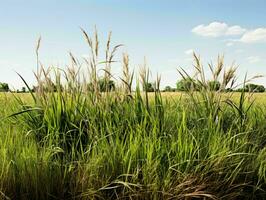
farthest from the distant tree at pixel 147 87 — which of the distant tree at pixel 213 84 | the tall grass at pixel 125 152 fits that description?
the distant tree at pixel 213 84

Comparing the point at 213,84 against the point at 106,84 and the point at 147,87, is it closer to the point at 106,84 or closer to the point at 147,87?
the point at 147,87

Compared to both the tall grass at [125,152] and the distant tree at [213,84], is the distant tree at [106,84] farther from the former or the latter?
the distant tree at [213,84]

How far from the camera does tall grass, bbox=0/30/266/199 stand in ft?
8.96

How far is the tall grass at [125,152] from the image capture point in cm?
273

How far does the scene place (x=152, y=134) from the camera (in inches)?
122

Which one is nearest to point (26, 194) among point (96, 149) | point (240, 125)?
point (96, 149)

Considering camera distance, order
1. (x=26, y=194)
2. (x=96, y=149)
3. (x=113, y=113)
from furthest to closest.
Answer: (x=113, y=113) → (x=96, y=149) → (x=26, y=194)

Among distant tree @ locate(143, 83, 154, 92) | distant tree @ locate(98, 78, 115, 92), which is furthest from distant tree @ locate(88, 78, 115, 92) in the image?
distant tree @ locate(143, 83, 154, 92)

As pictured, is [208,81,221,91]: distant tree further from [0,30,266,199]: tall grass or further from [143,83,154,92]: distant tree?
[143,83,154,92]: distant tree

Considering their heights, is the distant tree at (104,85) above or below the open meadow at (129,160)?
above

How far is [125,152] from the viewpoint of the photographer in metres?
2.92

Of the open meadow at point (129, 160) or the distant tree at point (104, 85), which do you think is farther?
the distant tree at point (104, 85)

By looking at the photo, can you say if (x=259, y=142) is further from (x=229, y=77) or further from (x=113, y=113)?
(x=113, y=113)

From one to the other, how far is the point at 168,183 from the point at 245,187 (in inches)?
26.2
